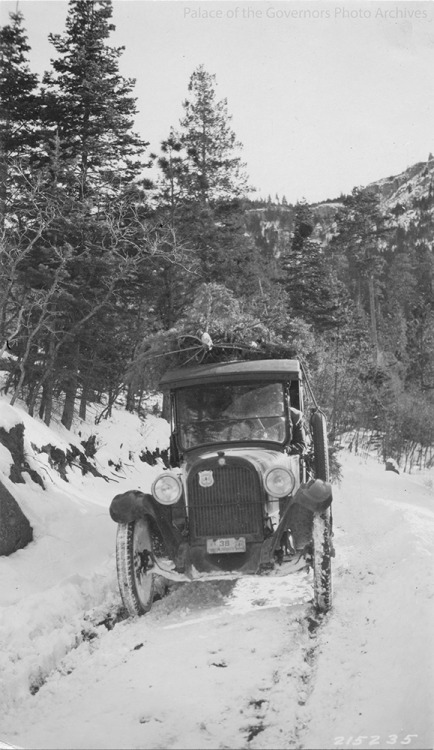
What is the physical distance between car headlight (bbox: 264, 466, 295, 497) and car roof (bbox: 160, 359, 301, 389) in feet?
3.40

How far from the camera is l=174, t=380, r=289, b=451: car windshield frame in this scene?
5234 millimetres

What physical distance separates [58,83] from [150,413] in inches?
459

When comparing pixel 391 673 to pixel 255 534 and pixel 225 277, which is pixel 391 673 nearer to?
pixel 255 534

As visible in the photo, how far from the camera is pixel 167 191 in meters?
8.89

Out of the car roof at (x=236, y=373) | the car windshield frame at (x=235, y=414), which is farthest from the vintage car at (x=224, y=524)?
Answer: the car roof at (x=236, y=373)

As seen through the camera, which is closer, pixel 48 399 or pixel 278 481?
pixel 278 481

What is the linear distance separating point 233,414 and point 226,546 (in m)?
1.30

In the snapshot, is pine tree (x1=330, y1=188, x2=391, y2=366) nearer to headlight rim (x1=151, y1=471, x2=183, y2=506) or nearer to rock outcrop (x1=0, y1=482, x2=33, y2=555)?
rock outcrop (x1=0, y1=482, x2=33, y2=555)

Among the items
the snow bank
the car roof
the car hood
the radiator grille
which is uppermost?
the car roof

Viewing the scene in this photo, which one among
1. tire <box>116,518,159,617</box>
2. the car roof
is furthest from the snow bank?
the car roof

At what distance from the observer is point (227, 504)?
4.43 metres

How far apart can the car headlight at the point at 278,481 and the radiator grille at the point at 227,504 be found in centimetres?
8

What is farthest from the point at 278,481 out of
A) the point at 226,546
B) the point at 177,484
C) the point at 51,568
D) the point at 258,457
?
the point at 51,568

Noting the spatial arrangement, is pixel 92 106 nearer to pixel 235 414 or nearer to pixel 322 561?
pixel 235 414
